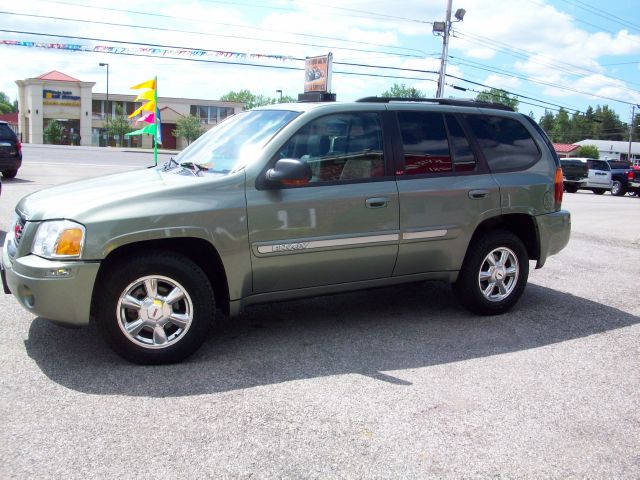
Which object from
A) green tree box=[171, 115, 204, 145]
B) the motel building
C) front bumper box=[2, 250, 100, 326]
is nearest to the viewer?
front bumper box=[2, 250, 100, 326]

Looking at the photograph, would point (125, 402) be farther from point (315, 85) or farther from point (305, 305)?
point (315, 85)

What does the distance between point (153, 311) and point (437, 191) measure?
241cm

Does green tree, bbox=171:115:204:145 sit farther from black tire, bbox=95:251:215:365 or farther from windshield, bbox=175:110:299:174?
black tire, bbox=95:251:215:365

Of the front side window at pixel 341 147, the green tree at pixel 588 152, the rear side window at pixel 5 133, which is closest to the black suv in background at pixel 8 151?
the rear side window at pixel 5 133

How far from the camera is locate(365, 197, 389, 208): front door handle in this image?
4.60 m

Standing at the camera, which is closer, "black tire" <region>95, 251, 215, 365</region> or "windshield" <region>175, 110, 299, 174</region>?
"black tire" <region>95, 251, 215, 365</region>

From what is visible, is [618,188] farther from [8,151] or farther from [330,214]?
[330,214]

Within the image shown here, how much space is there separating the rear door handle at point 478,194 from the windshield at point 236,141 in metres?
1.63

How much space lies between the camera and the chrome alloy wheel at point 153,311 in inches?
155

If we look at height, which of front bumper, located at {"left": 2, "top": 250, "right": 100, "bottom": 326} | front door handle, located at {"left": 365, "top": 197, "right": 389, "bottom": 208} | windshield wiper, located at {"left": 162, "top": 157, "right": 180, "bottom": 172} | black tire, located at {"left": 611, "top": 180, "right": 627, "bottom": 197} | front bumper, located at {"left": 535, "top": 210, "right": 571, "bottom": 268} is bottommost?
black tire, located at {"left": 611, "top": 180, "right": 627, "bottom": 197}

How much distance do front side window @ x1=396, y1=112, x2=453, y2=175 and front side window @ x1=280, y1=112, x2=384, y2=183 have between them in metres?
0.24

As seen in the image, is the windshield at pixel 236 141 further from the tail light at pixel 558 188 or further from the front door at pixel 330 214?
the tail light at pixel 558 188

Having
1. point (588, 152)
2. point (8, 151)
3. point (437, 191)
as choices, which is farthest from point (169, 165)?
point (588, 152)

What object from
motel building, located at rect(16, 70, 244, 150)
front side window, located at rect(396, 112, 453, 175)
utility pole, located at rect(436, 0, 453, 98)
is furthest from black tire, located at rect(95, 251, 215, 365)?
motel building, located at rect(16, 70, 244, 150)
